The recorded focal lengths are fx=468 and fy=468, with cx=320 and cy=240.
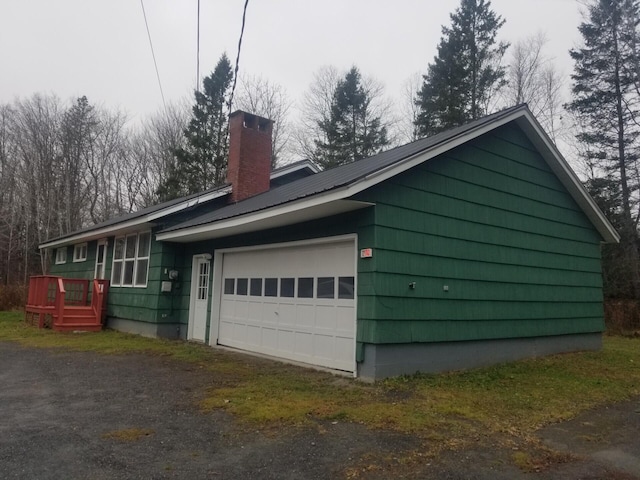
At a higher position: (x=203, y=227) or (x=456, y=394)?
(x=203, y=227)

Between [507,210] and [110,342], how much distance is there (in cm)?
896

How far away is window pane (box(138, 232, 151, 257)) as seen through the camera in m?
12.2

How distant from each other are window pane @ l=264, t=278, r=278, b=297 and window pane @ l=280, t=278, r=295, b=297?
0.20m

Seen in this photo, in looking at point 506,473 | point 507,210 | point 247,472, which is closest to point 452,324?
point 507,210

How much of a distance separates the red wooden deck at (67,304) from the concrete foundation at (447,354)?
912 centimetres

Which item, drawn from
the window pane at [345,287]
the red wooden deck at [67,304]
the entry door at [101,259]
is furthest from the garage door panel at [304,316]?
the entry door at [101,259]

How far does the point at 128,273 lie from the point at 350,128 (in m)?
18.6

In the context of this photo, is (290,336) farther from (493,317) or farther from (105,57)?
(105,57)

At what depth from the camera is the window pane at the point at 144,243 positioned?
12204mm

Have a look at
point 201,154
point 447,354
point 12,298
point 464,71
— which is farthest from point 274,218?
point 201,154

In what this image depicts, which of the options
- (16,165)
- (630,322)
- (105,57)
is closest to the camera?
(105,57)

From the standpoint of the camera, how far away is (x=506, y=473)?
3.59 metres

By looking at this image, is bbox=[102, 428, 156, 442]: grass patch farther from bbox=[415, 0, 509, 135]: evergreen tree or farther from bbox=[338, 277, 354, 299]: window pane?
bbox=[415, 0, 509, 135]: evergreen tree

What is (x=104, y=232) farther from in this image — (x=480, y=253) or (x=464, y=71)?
(x=464, y=71)
